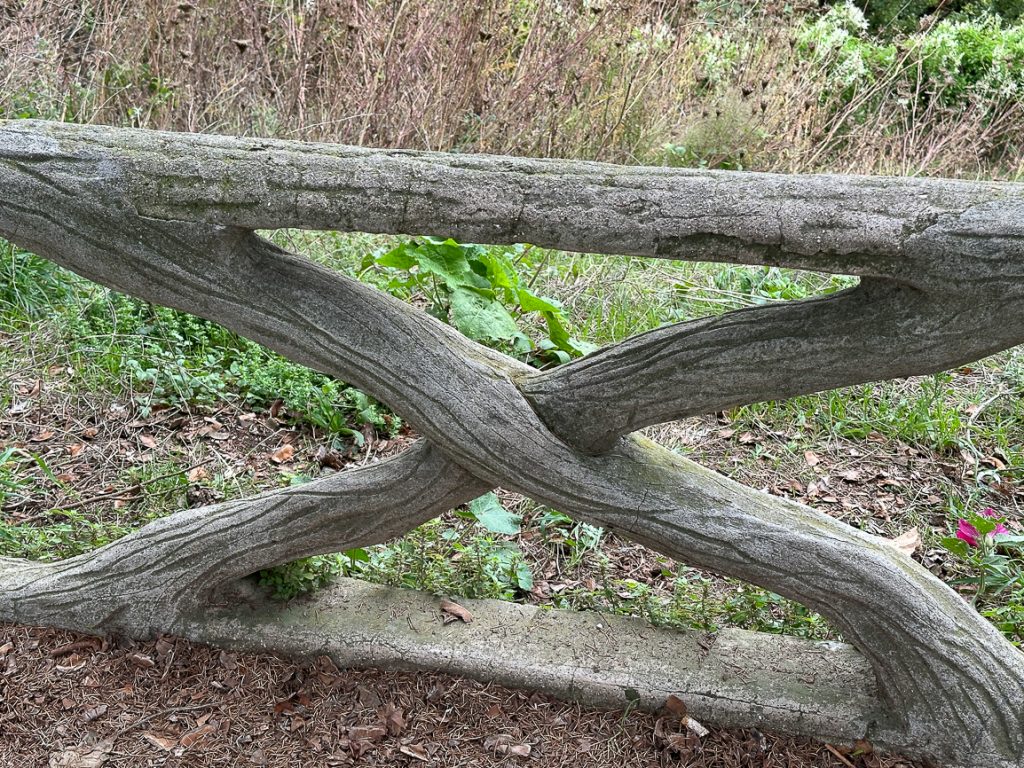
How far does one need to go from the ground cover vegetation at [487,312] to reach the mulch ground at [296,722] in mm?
280

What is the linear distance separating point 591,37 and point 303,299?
381 cm

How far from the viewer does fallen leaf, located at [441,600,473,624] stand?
2.40m

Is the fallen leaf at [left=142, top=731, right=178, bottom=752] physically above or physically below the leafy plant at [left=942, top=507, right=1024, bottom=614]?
below

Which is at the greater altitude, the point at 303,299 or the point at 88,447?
the point at 303,299

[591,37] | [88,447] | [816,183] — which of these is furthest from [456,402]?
[591,37]

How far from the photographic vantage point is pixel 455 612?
2.41 metres

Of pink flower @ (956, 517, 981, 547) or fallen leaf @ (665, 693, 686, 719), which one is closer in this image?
fallen leaf @ (665, 693, 686, 719)

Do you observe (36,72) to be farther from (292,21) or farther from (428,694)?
(428,694)

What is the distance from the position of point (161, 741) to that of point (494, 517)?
38.6 inches

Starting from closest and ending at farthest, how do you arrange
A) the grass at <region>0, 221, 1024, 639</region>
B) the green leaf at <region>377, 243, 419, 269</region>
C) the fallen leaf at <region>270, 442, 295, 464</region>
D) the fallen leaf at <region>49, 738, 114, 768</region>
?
the fallen leaf at <region>49, 738, 114, 768</region> → the grass at <region>0, 221, 1024, 639</region> → the fallen leaf at <region>270, 442, 295, 464</region> → the green leaf at <region>377, 243, 419, 269</region>

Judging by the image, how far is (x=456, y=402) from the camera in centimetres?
187

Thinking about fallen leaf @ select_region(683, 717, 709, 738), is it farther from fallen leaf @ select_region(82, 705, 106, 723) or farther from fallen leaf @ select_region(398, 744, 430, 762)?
fallen leaf @ select_region(82, 705, 106, 723)

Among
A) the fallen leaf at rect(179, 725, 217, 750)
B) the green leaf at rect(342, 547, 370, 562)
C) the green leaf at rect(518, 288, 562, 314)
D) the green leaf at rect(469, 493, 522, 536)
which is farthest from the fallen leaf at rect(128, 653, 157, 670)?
the green leaf at rect(518, 288, 562, 314)

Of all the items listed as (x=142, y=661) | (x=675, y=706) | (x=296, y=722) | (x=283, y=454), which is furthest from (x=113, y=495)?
(x=675, y=706)
